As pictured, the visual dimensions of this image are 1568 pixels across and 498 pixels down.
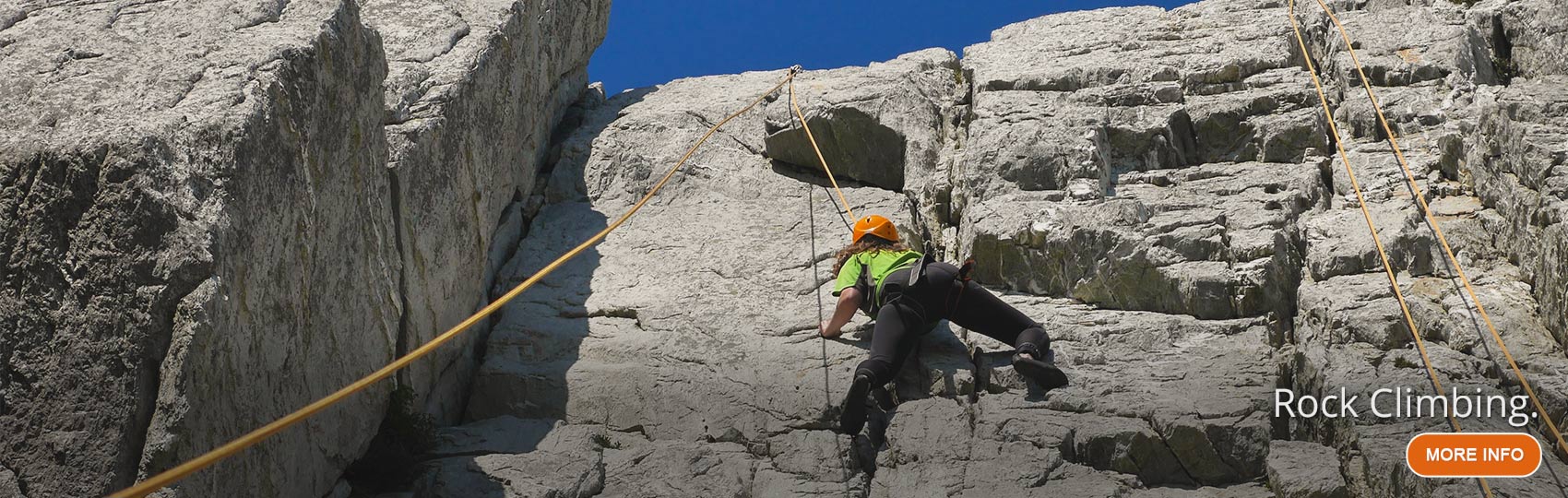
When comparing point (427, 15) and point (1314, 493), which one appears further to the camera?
point (427, 15)

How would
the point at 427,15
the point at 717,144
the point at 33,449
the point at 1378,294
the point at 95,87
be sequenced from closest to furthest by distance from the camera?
the point at 33,449 → the point at 95,87 → the point at 1378,294 → the point at 427,15 → the point at 717,144

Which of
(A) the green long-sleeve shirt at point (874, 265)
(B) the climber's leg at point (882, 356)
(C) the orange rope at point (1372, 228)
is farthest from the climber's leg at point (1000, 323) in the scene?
(C) the orange rope at point (1372, 228)

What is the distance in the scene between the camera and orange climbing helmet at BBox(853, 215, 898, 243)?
8.45 metres

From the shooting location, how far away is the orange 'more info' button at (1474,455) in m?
5.74

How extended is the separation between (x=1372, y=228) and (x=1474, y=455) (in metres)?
2.39

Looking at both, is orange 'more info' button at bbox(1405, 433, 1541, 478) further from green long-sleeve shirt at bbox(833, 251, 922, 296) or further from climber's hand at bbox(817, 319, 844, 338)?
climber's hand at bbox(817, 319, 844, 338)

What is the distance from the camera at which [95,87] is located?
19.9 feet

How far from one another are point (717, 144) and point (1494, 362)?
6.51 m

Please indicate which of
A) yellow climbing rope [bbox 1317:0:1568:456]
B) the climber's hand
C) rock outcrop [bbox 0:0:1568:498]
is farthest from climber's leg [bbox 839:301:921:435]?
yellow climbing rope [bbox 1317:0:1568:456]

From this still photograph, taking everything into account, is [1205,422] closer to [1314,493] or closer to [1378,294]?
[1314,493]

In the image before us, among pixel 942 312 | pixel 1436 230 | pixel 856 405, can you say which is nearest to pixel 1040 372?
pixel 942 312

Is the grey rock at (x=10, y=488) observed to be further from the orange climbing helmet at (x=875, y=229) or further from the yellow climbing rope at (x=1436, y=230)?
the yellow climbing rope at (x=1436, y=230)

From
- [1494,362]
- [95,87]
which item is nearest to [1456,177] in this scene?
[1494,362]

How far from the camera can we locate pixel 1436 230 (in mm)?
7754
